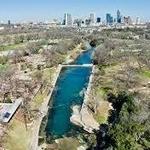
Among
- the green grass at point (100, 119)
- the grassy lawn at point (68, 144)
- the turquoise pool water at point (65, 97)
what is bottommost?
the turquoise pool water at point (65, 97)

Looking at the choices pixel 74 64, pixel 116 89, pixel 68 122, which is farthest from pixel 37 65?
pixel 68 122

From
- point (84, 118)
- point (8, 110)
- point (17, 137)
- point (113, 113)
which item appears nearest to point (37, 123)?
point (8, 110)

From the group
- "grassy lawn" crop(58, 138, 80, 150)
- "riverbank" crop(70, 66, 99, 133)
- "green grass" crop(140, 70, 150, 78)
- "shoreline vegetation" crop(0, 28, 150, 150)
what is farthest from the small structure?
"green grass" crop(140, 70, 150, 78)

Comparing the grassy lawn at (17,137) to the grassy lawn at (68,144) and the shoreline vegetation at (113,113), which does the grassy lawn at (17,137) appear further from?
the grassy lawn at (68,144)

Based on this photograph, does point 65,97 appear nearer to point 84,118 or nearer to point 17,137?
point 84,118

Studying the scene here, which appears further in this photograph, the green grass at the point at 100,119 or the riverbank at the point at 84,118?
the green grass at the point at 100,119

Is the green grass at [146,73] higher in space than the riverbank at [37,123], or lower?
higher

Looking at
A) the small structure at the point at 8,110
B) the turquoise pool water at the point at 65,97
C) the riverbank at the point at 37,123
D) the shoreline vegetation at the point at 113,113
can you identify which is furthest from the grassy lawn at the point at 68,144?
the small structure at the point at 8,110
